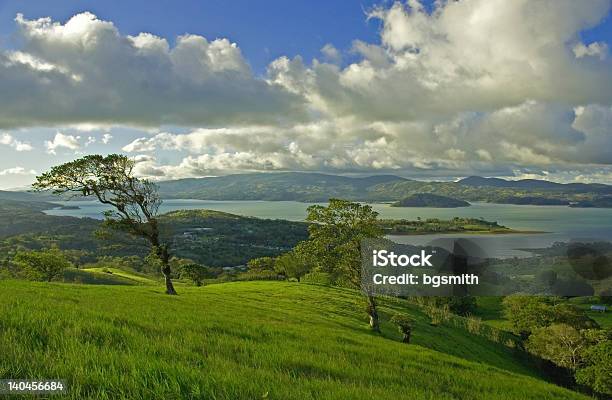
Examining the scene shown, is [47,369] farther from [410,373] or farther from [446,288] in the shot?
[446,288]

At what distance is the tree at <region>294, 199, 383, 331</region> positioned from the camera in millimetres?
28991

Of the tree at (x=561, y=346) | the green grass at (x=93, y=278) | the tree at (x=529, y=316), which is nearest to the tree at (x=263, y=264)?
the green grass at (x=93, y=278)

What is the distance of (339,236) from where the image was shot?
29.6 metres

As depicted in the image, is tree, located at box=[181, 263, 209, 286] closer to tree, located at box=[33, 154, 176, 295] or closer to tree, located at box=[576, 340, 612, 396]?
tree, located at box=[33, 154, 176, 295]

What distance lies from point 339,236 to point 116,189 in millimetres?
19304

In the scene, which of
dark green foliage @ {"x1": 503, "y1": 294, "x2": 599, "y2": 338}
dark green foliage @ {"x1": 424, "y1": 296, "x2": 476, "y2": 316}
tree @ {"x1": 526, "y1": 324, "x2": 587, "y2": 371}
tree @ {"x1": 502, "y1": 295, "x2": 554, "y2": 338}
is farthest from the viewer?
dark green foliage @ {"x1": 424, "y1": 296, "x2": 476, "y2": 316}

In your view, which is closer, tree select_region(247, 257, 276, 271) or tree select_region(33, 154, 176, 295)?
tree select_region(33, 154, 176, 295)

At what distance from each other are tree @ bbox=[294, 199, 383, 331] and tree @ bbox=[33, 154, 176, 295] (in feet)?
46.5

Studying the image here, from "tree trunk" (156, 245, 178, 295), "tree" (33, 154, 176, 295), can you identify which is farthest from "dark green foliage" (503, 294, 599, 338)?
"tree" (33, 154, 176, 295)

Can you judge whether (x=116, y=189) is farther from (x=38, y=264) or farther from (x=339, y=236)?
(x=38, y=264)

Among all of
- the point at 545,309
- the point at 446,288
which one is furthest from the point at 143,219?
the point at 446,288

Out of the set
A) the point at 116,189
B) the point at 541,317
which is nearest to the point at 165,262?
the point at 116,189

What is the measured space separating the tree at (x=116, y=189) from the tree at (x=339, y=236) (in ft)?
46.5

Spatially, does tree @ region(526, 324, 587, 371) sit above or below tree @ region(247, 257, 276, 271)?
below
